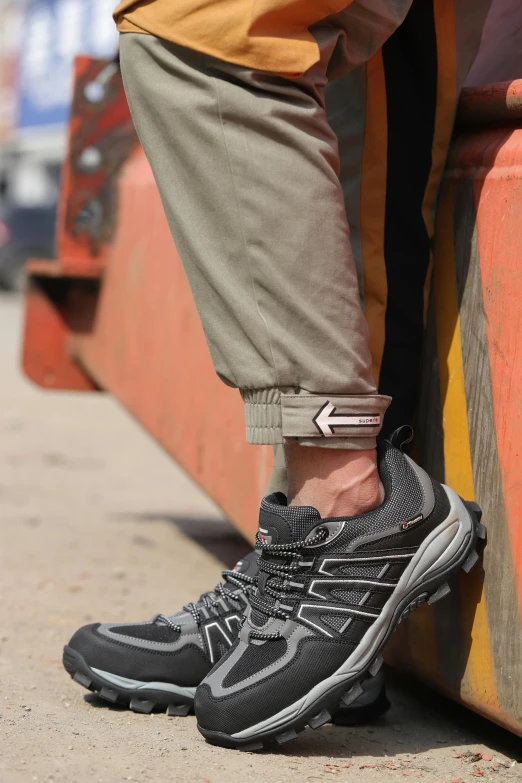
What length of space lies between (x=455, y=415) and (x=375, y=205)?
0.31m

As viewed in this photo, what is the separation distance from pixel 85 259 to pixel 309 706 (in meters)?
1.89

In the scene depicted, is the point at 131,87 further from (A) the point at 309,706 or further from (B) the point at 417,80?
(A) the point at 309,706

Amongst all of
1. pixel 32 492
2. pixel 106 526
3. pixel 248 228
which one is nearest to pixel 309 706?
pixel 248 228

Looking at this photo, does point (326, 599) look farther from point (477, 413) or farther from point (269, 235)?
point (269, 235)

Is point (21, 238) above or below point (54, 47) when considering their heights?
below

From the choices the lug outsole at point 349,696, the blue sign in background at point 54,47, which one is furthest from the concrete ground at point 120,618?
the blue sign in background at point 54,47

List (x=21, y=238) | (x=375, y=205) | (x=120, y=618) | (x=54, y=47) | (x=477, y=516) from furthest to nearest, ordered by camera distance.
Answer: (x=54, y=47) < (x=21, y=238) < (x=120, y=618) < (x=375, y=205) < (x=477, y=516)

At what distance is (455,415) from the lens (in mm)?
1421

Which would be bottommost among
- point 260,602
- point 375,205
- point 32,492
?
point 32,492

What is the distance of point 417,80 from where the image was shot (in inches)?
57.6

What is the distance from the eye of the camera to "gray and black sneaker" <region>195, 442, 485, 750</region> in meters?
1.28

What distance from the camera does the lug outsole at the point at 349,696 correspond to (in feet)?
4.22

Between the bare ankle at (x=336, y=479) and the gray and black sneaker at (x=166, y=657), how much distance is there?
0.26 metres

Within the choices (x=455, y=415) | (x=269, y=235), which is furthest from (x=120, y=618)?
(x=269, y=235)
